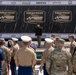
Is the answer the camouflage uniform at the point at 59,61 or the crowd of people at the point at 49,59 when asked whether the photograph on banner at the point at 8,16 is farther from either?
the camouflage uniform at the point at 59,61

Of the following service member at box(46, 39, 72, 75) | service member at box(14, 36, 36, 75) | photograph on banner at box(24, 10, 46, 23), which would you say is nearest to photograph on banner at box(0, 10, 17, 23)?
photograph on banner at box(24, 10, 46, 23)

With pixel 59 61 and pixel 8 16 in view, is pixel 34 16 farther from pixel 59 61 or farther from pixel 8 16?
pixel 59 61

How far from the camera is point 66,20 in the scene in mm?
24531

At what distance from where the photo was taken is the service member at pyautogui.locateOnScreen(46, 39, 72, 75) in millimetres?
7398

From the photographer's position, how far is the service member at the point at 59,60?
7398 mm

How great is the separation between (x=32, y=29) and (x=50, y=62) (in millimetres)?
17323

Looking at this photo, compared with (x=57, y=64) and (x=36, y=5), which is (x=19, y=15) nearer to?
(x=36, y=5)

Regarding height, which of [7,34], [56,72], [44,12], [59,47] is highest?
[59,47]

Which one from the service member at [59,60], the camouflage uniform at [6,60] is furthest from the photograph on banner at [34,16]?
the service member at [59,60]

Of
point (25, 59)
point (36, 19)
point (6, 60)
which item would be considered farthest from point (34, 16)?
point (25, 59)

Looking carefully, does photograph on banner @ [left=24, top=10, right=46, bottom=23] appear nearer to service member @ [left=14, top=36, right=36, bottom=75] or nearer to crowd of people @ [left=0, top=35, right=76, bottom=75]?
crowd of people @ [left=0, top=35, right=76, bottom=75]

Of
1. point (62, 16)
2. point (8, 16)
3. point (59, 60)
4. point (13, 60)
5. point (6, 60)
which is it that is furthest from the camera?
point (8, 16)

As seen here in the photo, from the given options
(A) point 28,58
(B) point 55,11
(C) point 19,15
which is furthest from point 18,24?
(A) point 28,58

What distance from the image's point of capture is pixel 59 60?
7.44 metres
